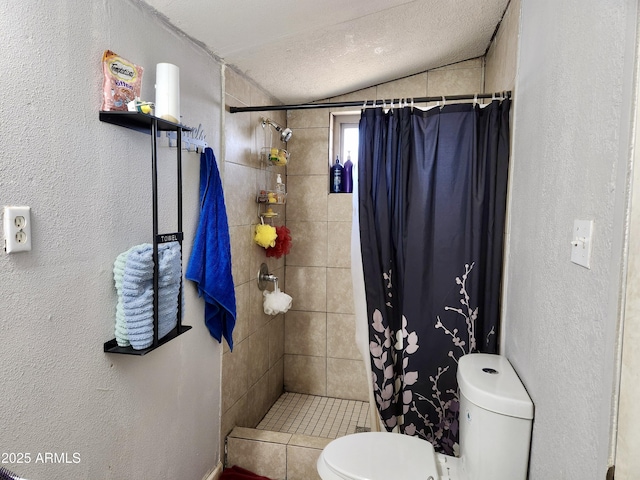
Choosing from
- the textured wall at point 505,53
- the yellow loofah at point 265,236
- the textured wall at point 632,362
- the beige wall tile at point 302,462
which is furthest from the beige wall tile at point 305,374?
the textured wall at point 632,362

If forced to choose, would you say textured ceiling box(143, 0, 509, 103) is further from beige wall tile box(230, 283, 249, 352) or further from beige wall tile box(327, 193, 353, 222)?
beige wall tile box(230, 283, 249, 352)

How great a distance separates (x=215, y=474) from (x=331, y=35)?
2169 millimetres

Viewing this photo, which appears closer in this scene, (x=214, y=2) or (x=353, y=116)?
(x=214, y=2)

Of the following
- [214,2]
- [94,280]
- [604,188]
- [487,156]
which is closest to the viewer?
[604,188]

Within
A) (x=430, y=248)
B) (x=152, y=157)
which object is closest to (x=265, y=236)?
(x=430, y=248)

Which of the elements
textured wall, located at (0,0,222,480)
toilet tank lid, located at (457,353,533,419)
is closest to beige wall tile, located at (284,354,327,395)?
textured wall, located at (0,0,222,480)

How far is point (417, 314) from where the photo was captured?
→ 73.0 inches

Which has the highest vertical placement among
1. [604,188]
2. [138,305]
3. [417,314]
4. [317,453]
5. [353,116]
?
[353,116]

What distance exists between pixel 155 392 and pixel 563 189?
150 cm

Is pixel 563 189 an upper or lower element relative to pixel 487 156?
lower

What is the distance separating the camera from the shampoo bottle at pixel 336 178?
280 cm

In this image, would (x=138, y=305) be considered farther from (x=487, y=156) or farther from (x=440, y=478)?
(x=487, y=156)

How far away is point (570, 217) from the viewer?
0.99m

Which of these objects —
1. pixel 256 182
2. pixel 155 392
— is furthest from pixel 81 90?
pixel 256 182
